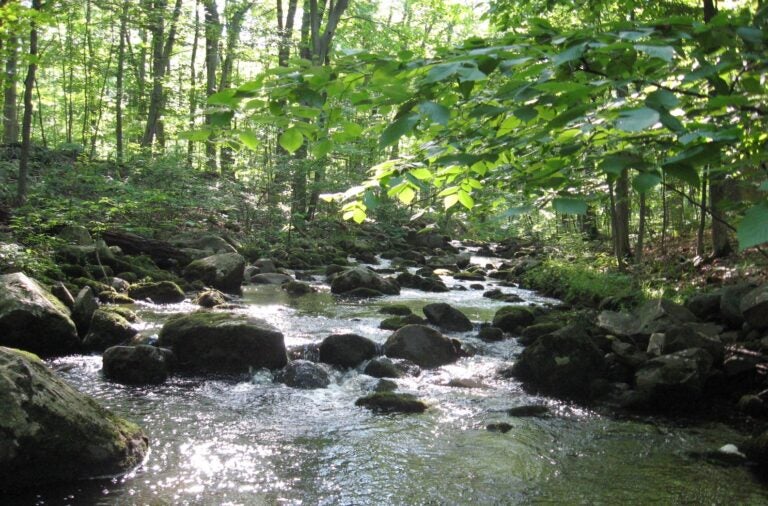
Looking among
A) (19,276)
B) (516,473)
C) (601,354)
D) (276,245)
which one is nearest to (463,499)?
(516,473)

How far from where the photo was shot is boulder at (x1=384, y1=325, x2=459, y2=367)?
8.44 meters

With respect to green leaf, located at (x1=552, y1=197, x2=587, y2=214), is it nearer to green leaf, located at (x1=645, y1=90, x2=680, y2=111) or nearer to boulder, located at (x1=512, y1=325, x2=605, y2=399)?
green leaf, located at (x1=645, y1=90, x2=680, y2=111)

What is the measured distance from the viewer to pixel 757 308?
301 inches

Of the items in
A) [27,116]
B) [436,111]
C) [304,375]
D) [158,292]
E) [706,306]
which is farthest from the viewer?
[27,116]

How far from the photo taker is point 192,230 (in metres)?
16.8

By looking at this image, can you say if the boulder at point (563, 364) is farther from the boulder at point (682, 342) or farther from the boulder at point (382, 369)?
the boulder at point (382, 369)

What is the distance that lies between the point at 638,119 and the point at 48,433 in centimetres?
469

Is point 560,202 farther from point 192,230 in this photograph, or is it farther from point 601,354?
point 192,230

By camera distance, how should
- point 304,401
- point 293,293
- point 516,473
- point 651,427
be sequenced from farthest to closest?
point 293,293, point 304,401, point 651,427, point 516,473

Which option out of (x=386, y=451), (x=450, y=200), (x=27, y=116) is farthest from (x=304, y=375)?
(x=27, y=116)

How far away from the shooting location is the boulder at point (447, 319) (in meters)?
10.4

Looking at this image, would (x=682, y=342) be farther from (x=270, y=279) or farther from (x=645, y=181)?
(x=270, y=279)

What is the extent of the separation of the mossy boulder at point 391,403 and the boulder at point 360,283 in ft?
21.8

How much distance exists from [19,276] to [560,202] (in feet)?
27.0
